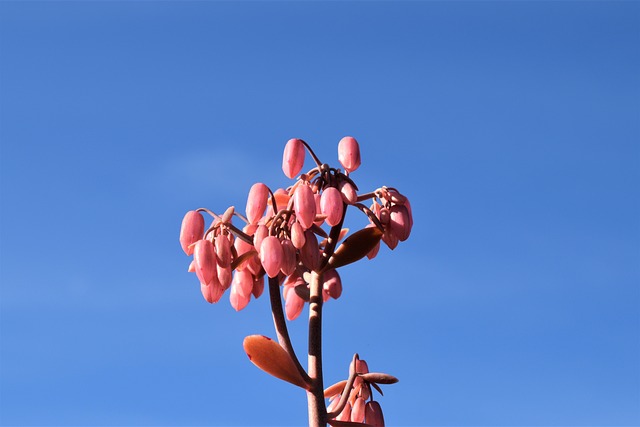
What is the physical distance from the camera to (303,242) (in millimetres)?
2492

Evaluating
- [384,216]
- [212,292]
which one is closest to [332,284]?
[384,216]

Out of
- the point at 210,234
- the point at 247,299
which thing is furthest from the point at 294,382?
the point at 210,234

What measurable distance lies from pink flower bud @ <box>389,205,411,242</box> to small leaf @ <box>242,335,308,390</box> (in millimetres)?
473

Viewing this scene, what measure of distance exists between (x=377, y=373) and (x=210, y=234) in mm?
639

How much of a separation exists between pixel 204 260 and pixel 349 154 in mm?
533

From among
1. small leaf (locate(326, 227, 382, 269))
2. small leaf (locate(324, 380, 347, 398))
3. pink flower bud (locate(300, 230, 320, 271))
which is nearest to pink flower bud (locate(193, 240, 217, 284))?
pink flower bud (locate(300, 230, 320, 271))

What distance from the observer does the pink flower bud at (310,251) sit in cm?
252

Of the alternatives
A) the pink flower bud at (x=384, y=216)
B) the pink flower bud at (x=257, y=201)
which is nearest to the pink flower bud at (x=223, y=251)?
the pink flower bud at (x=257, y=201)

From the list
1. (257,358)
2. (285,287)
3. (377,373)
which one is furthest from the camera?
(285,287)

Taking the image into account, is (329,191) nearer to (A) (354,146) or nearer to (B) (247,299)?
(A) (354,146)

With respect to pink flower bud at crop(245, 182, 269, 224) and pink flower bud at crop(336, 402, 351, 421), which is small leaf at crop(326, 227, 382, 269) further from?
pink flower bud at crop(336, 402, 351, 421)

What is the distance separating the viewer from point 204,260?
2.46 meters

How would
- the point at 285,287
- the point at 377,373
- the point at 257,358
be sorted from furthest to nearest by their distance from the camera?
the point at 285,287
the point at 377,373
the point at 257,358

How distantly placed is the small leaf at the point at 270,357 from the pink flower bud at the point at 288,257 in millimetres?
213
